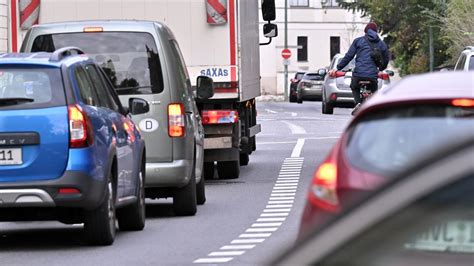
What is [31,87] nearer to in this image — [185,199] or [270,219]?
[185,199]

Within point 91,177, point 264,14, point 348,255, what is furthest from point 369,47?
point 348,255

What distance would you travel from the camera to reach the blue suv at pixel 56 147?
38.2ft

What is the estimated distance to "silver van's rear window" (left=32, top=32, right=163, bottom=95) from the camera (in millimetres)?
14594

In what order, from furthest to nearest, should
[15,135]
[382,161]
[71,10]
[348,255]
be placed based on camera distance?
[71,10] < [15,135] < [382,161] < [348,255]

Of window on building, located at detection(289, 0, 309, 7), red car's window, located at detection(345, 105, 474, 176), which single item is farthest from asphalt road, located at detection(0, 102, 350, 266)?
window on building, located at detection(289, 0, 309, 7)

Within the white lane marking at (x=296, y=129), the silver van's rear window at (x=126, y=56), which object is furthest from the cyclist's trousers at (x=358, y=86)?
the white lane marking at (x=296, y=129)

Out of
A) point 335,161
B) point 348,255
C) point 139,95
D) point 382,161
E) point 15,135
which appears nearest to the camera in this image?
point 348,255

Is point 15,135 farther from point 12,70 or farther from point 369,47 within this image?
point 369,47

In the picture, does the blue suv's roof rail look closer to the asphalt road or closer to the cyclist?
the asphalt road

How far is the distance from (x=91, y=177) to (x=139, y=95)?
9.56ft

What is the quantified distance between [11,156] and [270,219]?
3547mm

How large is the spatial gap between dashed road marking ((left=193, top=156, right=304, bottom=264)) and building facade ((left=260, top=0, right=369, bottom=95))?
75068mm

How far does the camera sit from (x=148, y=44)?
1466cm

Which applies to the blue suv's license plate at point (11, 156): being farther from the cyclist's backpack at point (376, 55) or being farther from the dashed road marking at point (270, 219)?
the cyclist's backpack at point (376, 55)
